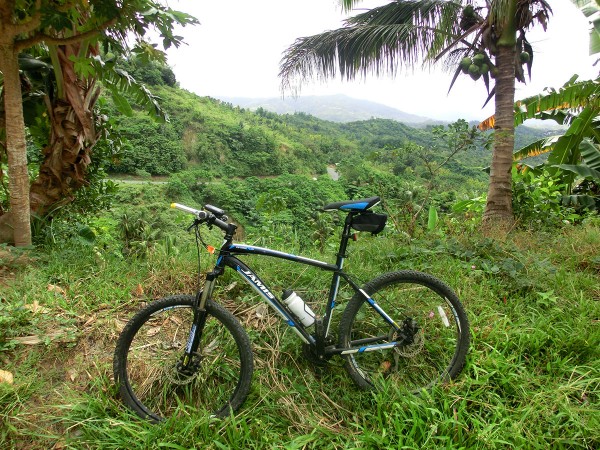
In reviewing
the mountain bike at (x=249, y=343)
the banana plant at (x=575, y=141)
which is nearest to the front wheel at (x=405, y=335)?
the mountain bike at (x=249, y=343)

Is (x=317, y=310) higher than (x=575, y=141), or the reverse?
(x=575, y=141)

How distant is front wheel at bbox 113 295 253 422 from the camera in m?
1.90

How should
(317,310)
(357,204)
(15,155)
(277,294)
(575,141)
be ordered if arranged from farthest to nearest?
(575,141), (15,155), (277,294), (317,310), (357,204)

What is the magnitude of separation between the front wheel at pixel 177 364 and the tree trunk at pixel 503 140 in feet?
12.9

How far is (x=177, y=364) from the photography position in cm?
196

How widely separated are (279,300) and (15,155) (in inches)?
96.7

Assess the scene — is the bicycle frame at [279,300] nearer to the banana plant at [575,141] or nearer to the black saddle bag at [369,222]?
the black saddle bag at [369,222]

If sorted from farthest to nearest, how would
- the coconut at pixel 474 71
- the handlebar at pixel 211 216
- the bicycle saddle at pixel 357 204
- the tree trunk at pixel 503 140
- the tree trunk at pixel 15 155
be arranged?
1. the coconut at pixel 474 71
2. the tree trunk at pixel 503 140
3. the tree trunk at pixel 15 155
4. the bicycle saddle at pixel 357 204
5. the handlebar at pixel 211 216

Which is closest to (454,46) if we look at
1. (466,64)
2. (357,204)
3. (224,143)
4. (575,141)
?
(466,64)

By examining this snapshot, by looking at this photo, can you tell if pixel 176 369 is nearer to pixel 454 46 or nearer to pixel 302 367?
pixel 302 367

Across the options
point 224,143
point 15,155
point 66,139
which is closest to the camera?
point 15,155

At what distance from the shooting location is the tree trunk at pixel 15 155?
9.03ft

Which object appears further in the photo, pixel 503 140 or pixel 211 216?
pixel 503 140

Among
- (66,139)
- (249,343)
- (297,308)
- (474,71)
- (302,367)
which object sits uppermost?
(474,71)
